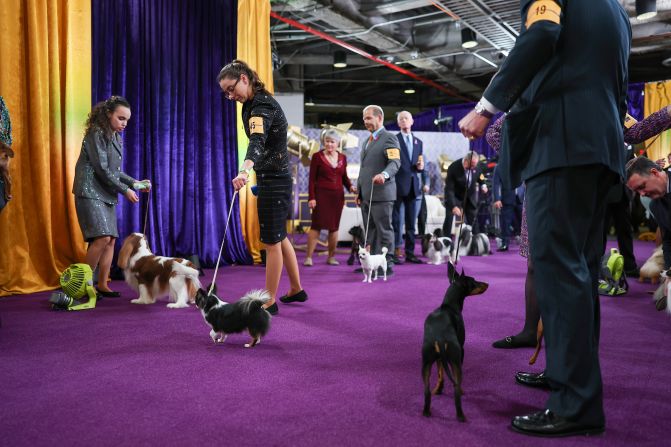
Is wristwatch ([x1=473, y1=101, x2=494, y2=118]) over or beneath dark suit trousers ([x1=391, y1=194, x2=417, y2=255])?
over

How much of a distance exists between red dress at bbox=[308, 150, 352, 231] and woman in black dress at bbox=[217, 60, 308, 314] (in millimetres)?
2578

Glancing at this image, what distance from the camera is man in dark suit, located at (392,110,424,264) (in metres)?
6.04

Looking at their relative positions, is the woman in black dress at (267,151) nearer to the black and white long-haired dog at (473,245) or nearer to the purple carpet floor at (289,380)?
the purple carpet floor at (289,380)

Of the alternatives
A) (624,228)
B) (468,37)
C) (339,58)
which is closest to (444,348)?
(624,228)

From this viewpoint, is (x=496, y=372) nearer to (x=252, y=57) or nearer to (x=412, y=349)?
(x=412, y=349)

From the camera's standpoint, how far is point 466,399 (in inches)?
71.6

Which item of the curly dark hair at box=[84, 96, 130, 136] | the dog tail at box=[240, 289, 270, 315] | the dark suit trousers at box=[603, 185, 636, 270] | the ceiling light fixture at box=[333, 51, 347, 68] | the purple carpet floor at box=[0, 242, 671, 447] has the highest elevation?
the ceiling light fixture at box=[333, 51, 347, 68]

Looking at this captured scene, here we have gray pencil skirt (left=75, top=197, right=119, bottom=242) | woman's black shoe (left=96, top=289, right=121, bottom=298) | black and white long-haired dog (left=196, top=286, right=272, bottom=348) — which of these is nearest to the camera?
black and white long-haired dog (left=196, top=286, right=272, bottom=348)

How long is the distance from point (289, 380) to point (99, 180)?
253 cm

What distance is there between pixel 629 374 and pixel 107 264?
11.2 feet

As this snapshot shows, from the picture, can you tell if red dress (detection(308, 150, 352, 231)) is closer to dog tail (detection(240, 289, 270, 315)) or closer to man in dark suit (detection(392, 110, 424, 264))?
man in dark suit (detection(392, 110, 424, 264))

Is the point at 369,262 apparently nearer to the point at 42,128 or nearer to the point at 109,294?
the point at 109,294

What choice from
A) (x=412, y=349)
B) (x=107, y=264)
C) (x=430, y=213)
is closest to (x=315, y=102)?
(x=430, y=213)

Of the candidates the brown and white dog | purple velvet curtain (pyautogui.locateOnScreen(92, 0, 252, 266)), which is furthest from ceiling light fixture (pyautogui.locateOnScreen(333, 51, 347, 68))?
the brown and white dog
